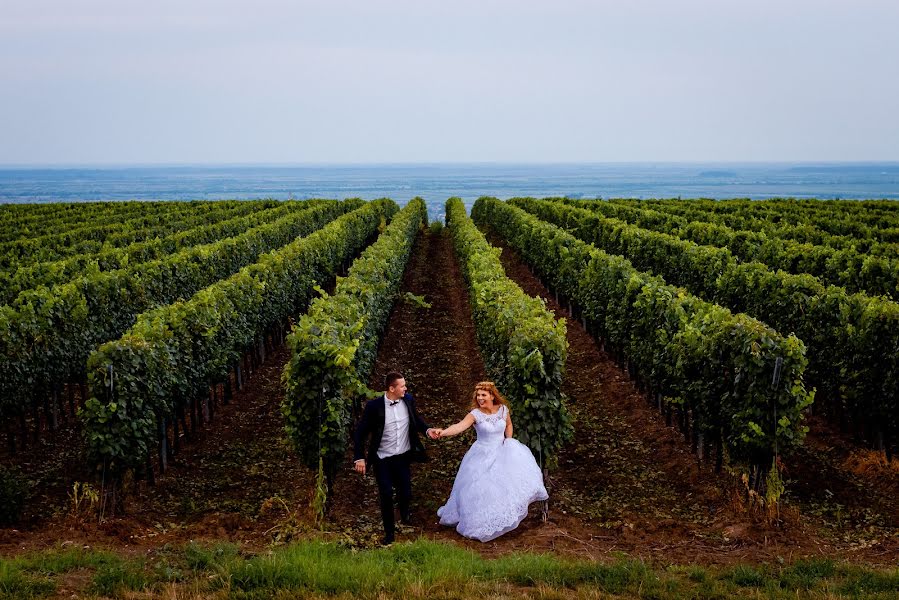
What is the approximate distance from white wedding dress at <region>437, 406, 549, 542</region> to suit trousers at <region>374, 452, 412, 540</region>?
741mm

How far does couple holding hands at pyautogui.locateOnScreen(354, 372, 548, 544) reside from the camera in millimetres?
9844

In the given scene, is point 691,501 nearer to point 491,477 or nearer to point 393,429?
point 491,477

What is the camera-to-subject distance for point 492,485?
33.0ft

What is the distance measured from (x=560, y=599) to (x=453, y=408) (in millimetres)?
8876

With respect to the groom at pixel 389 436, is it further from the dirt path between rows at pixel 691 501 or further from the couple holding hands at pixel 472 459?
the dirt path between rows at pixel 691 501

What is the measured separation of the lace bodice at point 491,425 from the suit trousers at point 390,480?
37.1 inches

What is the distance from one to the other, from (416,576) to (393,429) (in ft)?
6.94

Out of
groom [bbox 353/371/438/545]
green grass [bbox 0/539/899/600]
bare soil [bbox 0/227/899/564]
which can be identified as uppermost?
groom [bbox 353/371/438/545]

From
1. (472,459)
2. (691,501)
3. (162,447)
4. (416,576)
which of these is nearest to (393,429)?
(472,459)

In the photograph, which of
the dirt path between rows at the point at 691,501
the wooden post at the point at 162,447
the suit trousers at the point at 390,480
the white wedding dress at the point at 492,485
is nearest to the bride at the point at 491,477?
the white wedding dress at the point at 492,485

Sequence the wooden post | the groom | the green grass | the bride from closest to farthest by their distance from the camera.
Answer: the green grass, the groom, the bride, the wooden post

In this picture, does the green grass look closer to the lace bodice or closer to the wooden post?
the lace bodice

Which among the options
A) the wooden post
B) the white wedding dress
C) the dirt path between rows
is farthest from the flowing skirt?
the wooden post

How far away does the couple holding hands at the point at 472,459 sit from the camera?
9844 mm
